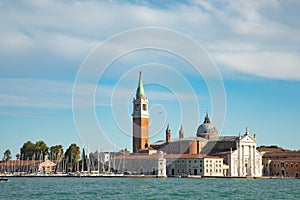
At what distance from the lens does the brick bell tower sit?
2955 inches

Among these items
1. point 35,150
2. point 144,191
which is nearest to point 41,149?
point 35,150

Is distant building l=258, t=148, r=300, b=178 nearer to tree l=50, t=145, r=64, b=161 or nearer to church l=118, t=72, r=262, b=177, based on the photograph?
church l=118, t=72, r=262, b=177

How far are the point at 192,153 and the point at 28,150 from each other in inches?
999

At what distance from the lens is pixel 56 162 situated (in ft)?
260

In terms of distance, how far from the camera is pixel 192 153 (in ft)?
242

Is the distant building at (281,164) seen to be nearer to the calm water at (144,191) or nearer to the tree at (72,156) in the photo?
the tree at (72,156)

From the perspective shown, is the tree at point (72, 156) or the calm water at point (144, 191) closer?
the calm water at point (144, 191)

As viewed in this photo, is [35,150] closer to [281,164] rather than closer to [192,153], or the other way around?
[192,153]

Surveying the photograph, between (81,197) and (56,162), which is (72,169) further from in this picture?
(81,197)

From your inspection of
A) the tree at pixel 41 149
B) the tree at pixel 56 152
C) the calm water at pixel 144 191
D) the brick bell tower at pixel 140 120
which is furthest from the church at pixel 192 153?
the calm water at pixel 144 191

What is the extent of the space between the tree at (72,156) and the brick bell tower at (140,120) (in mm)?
7995

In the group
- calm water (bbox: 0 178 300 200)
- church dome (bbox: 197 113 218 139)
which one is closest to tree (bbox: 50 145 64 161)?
church dome (bbox: 197 113 218 139)

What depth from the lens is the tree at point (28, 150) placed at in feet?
272

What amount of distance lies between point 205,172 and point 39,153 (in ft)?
89.0
